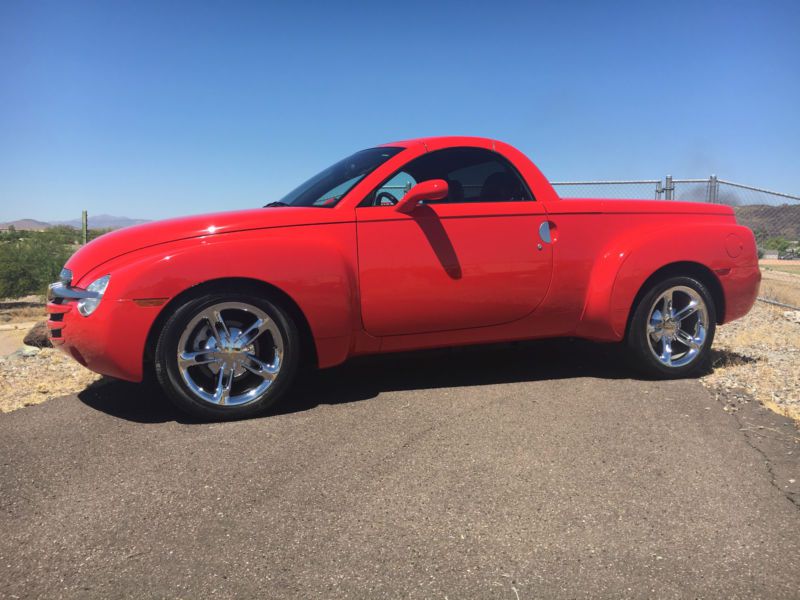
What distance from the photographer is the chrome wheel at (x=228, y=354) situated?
3506 mm

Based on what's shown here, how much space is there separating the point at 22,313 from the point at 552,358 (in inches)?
790

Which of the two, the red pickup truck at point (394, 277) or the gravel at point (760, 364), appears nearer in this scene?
the red pickup truck at point (394, 277)

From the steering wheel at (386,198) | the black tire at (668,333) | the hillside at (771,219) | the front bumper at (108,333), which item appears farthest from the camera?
the hillside at (771,219)

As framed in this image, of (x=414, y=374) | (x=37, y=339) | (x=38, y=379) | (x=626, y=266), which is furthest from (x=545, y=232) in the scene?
(x=37, y=339)

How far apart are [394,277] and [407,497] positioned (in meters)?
1.58

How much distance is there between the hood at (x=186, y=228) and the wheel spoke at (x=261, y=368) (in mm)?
778

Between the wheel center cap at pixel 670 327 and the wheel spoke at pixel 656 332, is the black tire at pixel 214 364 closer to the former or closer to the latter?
the wheel spoke at pixel 656 332

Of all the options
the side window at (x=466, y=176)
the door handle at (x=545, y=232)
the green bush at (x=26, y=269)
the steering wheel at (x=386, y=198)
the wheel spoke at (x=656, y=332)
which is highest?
the side window at (x=466, y=176)

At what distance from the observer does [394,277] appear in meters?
3.83

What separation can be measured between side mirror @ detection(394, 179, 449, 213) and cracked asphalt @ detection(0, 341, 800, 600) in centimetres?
124

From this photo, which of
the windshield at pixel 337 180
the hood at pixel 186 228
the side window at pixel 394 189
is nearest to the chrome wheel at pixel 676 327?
the side window at pixel 394 189

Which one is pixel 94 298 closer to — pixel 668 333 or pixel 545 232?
pixel 545 232

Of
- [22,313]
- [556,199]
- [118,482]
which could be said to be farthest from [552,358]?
[22,313]

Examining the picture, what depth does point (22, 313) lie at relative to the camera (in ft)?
65.0
